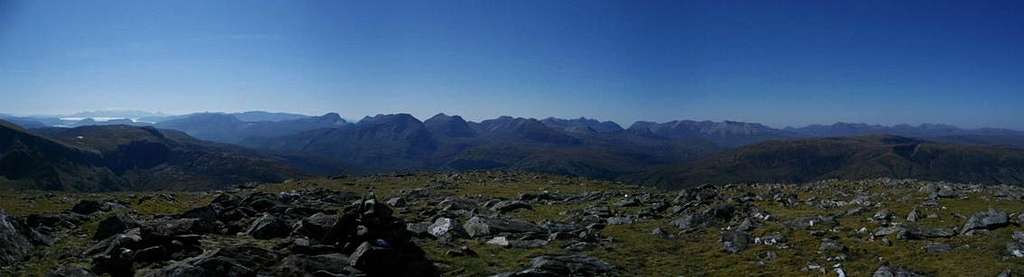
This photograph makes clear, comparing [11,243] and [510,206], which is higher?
[11,243]

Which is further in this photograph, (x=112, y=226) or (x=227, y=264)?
(x=112, y=226)

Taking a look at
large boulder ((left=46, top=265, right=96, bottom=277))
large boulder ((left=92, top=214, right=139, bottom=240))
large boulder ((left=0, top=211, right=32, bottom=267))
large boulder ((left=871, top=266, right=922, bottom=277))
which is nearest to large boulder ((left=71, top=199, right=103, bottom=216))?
large boulder ((left=92, top=214, right=139, bottom=240))

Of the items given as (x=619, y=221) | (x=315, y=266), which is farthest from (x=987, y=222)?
(x=315, y=266)

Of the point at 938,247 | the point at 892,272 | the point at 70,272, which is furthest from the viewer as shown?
the point at 938,247

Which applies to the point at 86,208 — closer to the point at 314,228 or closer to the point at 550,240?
the point at 314,228

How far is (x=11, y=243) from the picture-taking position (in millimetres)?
20250

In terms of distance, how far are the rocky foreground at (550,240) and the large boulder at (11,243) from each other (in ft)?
0.18

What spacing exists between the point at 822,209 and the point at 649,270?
19704 mm

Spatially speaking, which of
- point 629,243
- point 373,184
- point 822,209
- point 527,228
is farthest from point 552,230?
point 373,184

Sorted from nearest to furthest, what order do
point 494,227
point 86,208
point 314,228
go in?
point 314,228 < point 494,227 < point 86,208

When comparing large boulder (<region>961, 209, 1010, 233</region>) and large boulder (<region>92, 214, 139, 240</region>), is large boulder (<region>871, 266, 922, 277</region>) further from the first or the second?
large boulder (<region>92, 214, 139, 240</region>)

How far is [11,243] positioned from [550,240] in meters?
23.3

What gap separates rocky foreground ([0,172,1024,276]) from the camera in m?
20.2

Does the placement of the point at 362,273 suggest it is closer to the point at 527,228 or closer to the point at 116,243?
the point at 116,243
